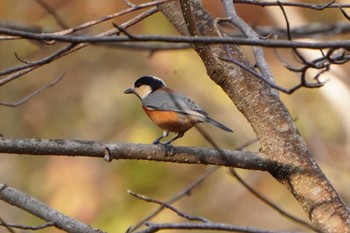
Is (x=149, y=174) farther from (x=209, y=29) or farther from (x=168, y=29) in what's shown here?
(x=209, y=29)

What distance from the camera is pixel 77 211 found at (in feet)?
20.6

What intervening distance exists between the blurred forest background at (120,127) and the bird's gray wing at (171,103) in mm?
2356

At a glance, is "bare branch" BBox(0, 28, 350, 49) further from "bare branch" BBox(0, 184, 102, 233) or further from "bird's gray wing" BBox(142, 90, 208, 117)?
"bird's gray wing" BBox(142, 90, 208, 117)

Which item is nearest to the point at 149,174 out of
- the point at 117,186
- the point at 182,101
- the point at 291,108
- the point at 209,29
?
the point at 117,186

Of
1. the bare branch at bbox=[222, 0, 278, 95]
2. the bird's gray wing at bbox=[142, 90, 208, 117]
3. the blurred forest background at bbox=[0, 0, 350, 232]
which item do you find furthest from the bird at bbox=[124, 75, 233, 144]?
the blurred forest background at bbox=[0, 0, 350, 232]

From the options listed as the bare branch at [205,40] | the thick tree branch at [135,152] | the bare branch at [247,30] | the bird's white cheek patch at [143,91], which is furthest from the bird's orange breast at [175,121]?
the bare branch at [205,40]

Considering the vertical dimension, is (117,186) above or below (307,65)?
above

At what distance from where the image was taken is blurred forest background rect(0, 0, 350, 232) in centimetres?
626

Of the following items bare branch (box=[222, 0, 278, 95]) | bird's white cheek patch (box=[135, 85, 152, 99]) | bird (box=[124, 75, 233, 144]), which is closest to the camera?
bare branch (box=[222, 0, 278, 95])

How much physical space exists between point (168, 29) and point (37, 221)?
6.69 ft

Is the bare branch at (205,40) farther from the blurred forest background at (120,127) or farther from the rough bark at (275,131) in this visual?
the blurred forest background at (120,127)

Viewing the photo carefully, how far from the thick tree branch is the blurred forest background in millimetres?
3515

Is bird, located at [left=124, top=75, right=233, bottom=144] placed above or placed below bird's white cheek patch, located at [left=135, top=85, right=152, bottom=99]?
below

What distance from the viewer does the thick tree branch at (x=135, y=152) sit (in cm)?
228
